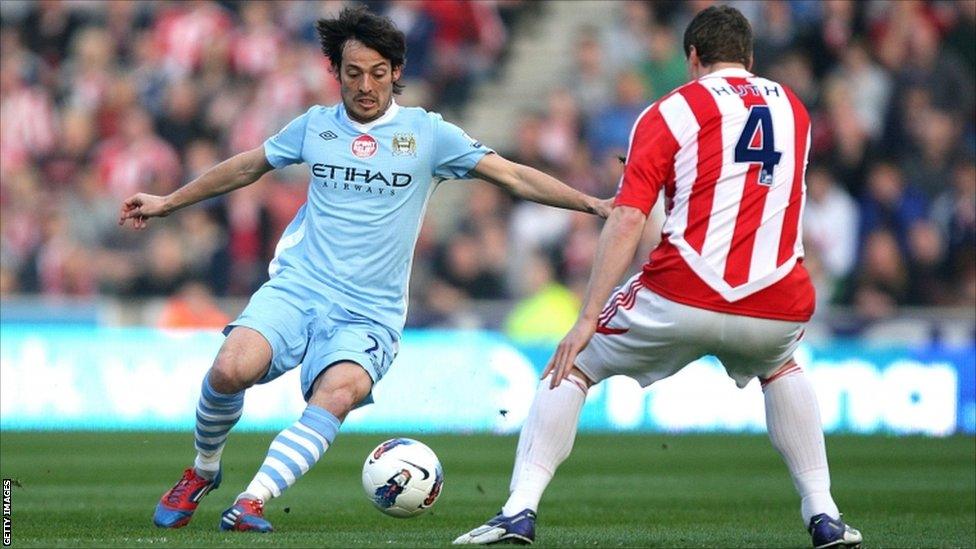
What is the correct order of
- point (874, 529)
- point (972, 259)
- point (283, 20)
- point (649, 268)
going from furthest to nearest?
1. point (283, 20)
2. point (972, 259)
3. point (874, 529)
4. point (649, 268)

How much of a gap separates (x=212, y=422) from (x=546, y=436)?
71.8 inches

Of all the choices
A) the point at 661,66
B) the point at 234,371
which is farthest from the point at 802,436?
the point at 661,66

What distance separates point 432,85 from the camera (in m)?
20.1

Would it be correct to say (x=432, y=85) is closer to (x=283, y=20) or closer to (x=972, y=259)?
(x=283, y=20)

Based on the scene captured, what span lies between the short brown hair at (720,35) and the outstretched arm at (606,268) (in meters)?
0.76

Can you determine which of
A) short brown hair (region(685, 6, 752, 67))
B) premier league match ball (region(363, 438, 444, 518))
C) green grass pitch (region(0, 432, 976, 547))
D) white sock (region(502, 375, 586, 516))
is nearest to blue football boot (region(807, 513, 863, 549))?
green grass pitch (region(0, 432, 976, 547))

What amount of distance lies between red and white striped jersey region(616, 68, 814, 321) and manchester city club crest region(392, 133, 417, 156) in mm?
1452

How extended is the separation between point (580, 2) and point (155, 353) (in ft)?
25.8

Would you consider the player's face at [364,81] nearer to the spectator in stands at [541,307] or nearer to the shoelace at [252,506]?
the shoelace at [252,506]

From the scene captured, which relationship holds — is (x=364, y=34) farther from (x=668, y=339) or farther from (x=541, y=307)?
(x=541, y=307)

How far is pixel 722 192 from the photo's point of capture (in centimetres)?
664

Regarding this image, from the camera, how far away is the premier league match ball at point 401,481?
761 centimetres

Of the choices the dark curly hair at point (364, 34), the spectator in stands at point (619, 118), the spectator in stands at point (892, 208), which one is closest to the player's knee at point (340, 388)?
the dark curly hair at point (364, 34)

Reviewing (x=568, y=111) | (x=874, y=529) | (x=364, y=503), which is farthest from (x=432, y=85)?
(x=874, y=529)
